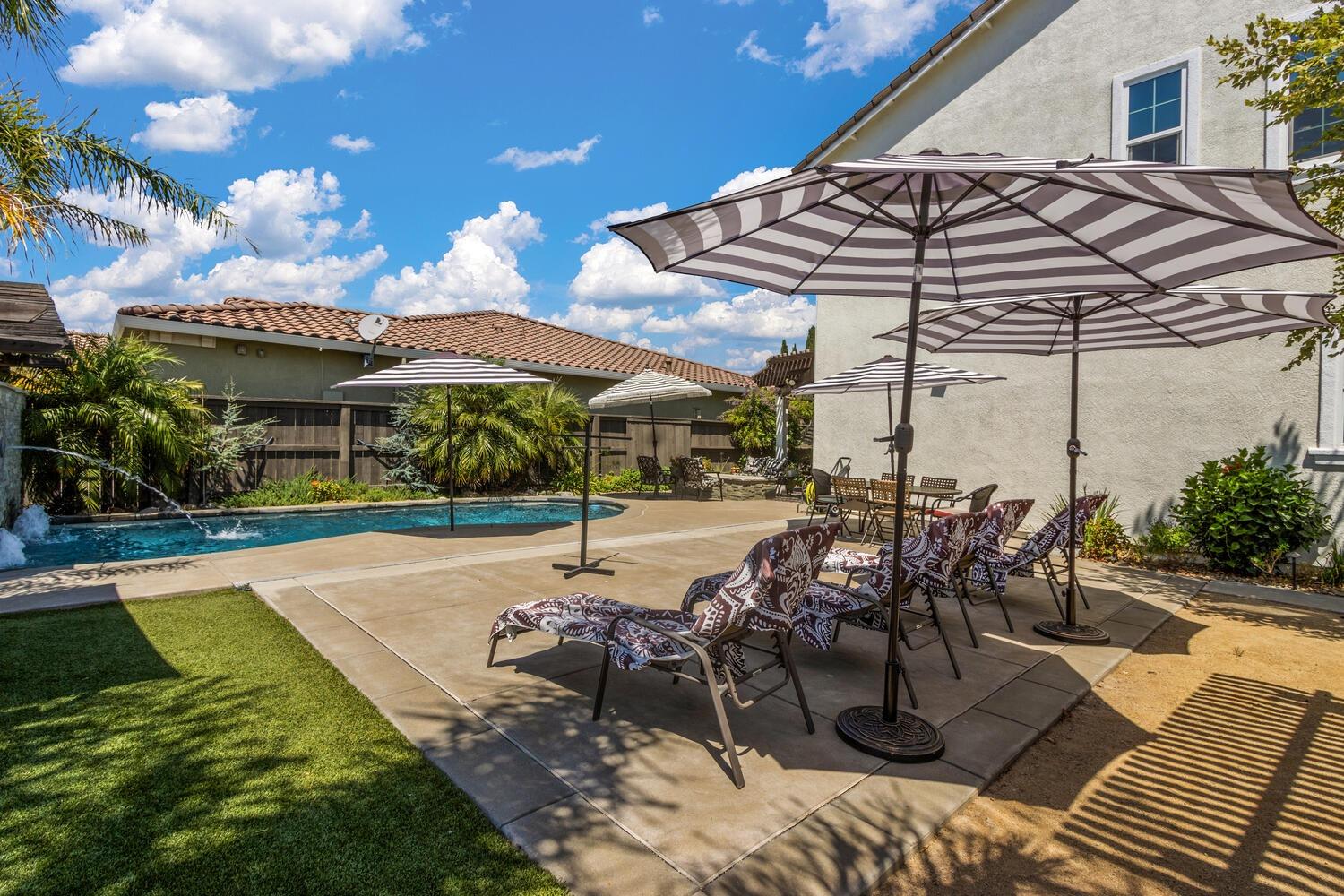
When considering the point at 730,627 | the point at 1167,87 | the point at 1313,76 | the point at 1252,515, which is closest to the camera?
the point at 730,627

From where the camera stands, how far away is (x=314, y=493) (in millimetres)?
12781

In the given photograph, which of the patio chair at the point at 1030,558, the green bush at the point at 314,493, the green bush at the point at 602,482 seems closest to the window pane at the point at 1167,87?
the patio chair at the point at 1030,558

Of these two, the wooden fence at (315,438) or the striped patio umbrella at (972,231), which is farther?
the wooden fence at (315,438)

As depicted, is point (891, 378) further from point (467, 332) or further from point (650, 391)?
point (467, 332)

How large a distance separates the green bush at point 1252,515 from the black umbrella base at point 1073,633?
3.74 meters

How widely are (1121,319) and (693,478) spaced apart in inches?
404

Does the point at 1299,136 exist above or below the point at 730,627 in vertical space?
above

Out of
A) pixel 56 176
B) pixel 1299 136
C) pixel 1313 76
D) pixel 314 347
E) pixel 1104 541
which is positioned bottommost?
pixel 1104 541

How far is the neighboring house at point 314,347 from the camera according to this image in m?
13.2

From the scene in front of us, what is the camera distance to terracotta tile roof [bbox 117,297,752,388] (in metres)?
13.9

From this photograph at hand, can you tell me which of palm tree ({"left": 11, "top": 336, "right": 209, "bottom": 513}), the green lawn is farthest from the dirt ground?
palm tree ({"left": 11, "top": 336, "right": 209, "bottom": 513})

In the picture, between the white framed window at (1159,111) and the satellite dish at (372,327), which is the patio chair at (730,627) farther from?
the satellite dish at (372,327)

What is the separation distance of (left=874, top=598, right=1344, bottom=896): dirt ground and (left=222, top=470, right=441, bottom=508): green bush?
40.6ft

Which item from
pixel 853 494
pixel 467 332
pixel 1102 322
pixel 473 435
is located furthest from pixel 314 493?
pixel 1102 322
